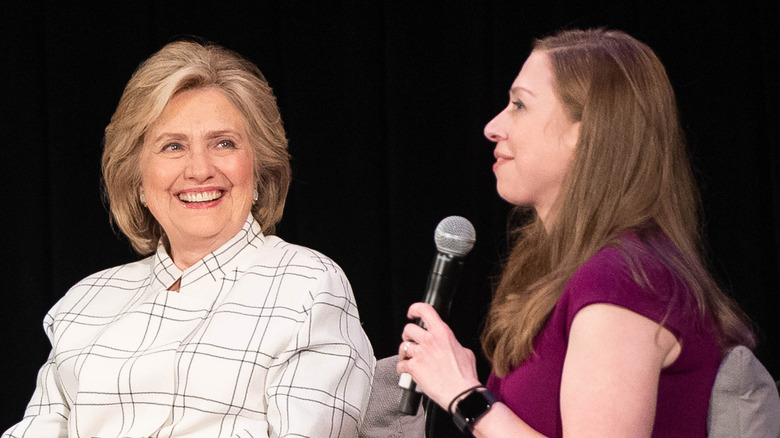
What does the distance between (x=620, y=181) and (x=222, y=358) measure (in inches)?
35.2

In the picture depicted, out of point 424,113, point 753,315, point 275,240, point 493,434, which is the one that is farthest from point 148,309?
point 753,315

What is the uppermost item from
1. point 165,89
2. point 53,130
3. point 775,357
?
point 165,89

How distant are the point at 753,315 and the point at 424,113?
1.16 m

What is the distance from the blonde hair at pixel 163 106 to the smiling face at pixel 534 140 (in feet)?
2.32

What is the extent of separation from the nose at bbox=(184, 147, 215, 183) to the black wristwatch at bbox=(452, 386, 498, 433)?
91 cm

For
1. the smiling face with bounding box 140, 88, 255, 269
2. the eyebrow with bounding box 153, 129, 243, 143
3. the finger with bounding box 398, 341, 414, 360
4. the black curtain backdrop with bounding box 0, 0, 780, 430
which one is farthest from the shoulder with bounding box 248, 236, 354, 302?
the black curtain backdrop with bounding box 0, 0, 780, 430

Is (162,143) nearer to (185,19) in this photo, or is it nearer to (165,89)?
(165,89)

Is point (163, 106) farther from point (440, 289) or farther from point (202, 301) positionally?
point (440, 289)

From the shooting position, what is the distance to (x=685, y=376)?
151 cm

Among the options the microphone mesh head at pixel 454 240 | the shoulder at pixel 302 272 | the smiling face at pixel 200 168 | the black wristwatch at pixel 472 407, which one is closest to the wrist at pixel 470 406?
the black wristwatch at pixel 472 407

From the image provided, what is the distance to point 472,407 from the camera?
5.14 feet

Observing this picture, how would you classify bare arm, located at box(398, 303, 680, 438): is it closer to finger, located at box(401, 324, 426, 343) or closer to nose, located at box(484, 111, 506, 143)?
finger, located at box(401, 324, 426, 343)

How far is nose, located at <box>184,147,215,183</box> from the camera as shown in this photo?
217 centimetres

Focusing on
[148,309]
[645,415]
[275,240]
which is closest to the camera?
[645,415]
